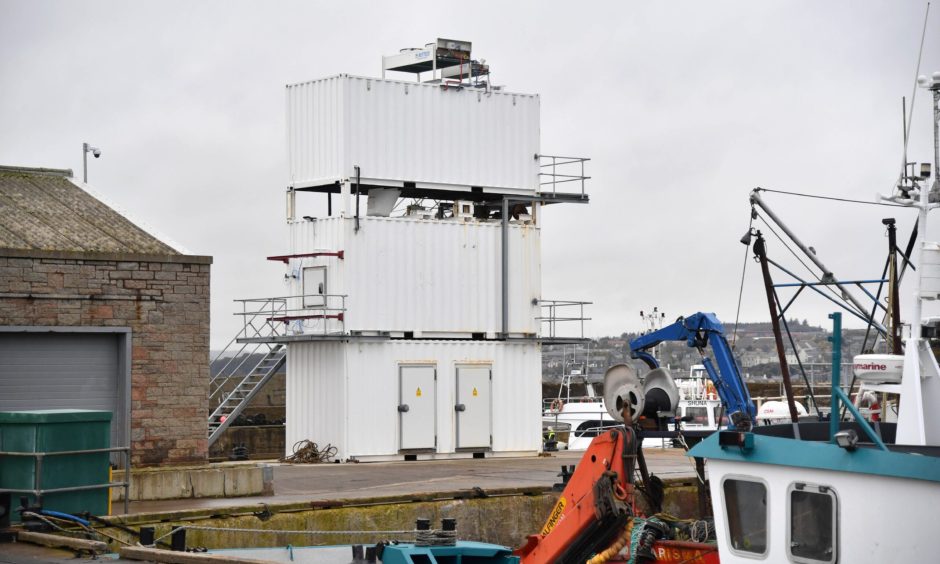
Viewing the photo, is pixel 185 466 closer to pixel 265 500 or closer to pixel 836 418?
pixel 265 500

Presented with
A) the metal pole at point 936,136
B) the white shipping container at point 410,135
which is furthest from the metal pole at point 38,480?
the white shipping container at point 410,135

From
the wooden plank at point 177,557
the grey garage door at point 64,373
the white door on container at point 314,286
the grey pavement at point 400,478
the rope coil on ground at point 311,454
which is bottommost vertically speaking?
the wooden plank at point 177,557

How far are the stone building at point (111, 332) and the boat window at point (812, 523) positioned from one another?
13410 millimetres

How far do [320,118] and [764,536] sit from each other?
1895 cm

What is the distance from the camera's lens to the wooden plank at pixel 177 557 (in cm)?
1393

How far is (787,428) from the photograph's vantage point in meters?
14.4

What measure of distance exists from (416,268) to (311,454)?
471 centimetres

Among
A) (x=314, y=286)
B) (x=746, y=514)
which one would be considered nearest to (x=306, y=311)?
(x=314, y=286)

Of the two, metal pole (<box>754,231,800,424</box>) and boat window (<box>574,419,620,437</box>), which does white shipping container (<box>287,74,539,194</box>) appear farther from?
boat window (<box>574,419,620,437</box>)

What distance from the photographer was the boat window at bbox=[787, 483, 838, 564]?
12.3m

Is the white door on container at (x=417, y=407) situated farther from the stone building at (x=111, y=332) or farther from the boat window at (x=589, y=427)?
the boat window at (x=589, y=427)

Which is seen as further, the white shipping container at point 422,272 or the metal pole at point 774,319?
the white shipping container at point 422,272

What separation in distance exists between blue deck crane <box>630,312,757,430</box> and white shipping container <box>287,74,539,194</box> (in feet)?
38.3

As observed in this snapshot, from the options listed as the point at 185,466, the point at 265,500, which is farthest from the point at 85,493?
the point at 185,466
